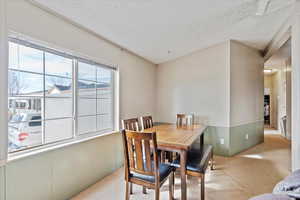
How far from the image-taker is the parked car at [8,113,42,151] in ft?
5.18

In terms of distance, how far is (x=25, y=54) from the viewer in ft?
5.51

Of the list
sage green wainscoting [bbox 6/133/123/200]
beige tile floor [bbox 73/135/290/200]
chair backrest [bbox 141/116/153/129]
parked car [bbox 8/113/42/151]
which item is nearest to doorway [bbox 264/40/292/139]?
beige tile floor [bbox 73/135/290/200]

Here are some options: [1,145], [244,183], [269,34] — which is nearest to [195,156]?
[244,183]

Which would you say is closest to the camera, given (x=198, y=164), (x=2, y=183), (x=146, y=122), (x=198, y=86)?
(x=2, y=183)

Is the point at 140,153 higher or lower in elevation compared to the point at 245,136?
higher

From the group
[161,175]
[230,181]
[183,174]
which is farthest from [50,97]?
[230,181]

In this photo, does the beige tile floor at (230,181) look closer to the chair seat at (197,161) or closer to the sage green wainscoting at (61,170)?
the sage green wainscoting at (61,170)

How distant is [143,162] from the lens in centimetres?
174

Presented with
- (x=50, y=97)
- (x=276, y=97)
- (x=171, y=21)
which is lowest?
(x=50, y=97)

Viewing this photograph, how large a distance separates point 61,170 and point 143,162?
102 cm

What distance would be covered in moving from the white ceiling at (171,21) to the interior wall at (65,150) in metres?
0.16

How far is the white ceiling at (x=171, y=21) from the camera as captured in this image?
1906 mm

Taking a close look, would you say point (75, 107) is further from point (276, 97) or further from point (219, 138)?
point (276, 97)

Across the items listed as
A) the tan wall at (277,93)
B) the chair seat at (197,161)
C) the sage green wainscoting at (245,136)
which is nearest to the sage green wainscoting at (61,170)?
the chair seat at (197,161)
